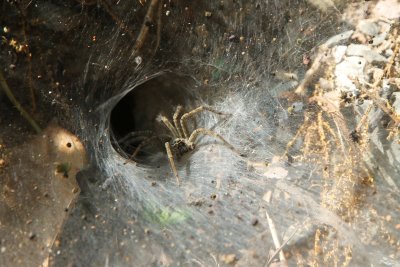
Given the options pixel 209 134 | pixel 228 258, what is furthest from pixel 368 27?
pixel 228 258

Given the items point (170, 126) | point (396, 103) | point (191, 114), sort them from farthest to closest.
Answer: point (170, 126)
point (191, 114)
point (396, 103)

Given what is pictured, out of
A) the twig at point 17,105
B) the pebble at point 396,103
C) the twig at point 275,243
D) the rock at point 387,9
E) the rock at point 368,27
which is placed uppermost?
the rock at point 387,9

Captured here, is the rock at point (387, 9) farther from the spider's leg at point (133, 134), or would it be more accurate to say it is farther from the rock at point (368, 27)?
the spider's leg at point (133, 134)

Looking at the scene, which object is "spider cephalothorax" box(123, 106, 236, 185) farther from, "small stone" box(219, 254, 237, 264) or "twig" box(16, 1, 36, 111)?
"twig" box(16, 1, 36, 111)

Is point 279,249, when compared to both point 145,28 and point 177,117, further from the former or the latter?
point 145,28

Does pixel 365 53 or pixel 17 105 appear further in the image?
pixel 365 53

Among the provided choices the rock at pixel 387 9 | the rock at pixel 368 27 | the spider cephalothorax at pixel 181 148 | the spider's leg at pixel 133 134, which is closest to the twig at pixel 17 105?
the spider's leg at pixel 133 134
